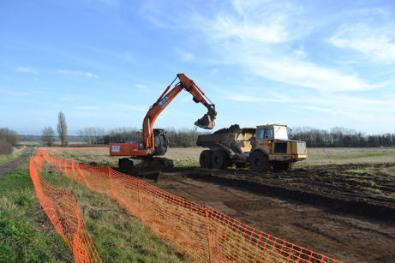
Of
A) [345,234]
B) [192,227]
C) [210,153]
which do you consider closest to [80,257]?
[192,227]

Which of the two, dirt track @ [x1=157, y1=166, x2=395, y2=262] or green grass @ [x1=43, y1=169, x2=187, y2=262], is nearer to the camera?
green grass @ [x1=43, y1=169, x2=187, y2=262]

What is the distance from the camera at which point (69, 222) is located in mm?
7734

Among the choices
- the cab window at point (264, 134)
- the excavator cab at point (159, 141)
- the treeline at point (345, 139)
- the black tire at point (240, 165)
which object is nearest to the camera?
the cab window at point (264, 134)

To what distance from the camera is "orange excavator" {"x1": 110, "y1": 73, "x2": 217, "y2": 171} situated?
20125 mm

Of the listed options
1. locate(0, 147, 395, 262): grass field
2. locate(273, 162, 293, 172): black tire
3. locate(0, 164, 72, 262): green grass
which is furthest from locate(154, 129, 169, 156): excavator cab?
locate(0, 164, 72, 262): green grass

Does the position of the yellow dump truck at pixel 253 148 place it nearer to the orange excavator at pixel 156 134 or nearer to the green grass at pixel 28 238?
the orange excavator at pixel 156 134

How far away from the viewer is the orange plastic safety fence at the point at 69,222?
Answer: 18.6ft

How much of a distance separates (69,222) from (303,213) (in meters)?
6.42

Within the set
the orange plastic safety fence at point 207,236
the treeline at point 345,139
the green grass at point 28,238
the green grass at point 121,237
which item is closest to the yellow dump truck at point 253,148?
the orange plastic safety fence at point 207,236

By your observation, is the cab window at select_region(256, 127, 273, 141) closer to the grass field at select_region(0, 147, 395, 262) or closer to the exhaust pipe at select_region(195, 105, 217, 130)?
the exhaust pipe at select_region(195, 105, 217, 130)

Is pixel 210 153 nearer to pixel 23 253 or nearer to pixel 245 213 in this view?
pixel 245 213

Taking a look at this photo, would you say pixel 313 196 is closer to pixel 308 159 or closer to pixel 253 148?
pixel 253 148

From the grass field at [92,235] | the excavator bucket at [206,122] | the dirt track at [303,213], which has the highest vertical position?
the excavator bucket at [206,122]

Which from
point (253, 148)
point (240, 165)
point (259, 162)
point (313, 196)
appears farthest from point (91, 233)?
point (240, 165)
